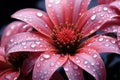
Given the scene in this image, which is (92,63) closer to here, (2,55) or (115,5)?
(115,5)

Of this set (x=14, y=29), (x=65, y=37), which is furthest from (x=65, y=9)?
(x=14, y=29)

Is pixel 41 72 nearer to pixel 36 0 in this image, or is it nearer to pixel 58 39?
pixel 58 39

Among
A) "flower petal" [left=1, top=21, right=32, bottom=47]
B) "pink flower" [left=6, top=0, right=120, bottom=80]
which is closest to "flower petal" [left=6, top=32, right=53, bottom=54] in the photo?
"pink flower" [left=6, top=0, right=120, bottom=80]

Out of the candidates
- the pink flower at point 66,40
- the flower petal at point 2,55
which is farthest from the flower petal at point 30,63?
the flower petal at point 2,55

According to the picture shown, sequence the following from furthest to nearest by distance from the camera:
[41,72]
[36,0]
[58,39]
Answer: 1. [36,0]
2. [58,39]
3. [41,72]

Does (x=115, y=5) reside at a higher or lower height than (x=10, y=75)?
higher

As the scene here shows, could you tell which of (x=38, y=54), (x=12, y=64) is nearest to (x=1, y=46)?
(x=12, y=64)

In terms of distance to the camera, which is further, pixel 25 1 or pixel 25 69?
pixel 25 1
